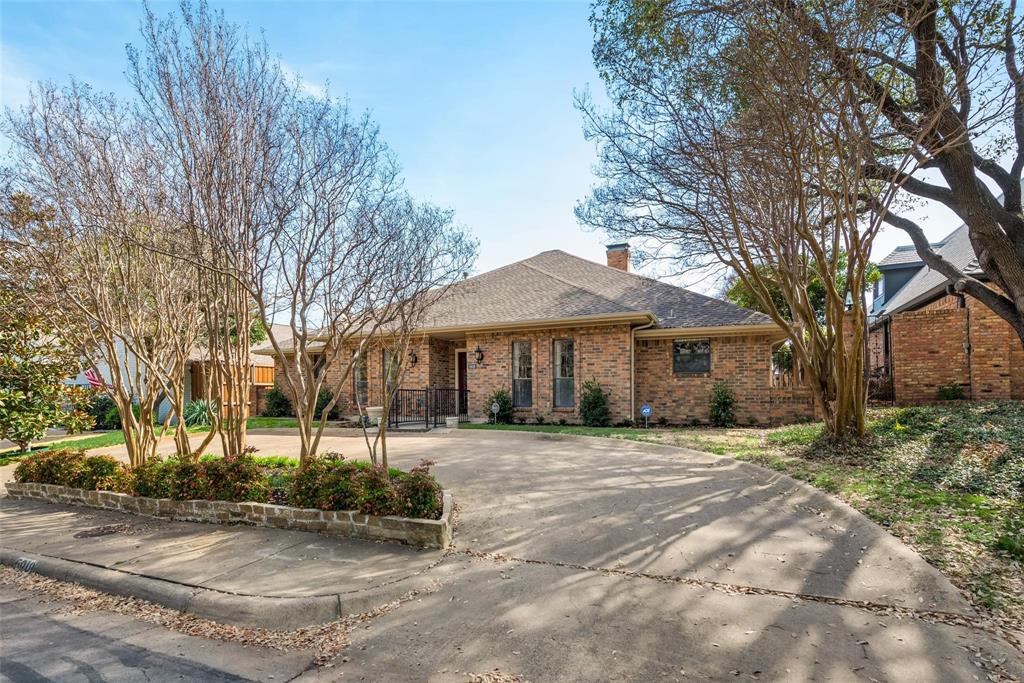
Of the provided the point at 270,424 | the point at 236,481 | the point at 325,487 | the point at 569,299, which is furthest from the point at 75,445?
the point at 569,299

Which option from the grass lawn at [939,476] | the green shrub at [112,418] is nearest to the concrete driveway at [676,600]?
the grass lawn at [939,476]

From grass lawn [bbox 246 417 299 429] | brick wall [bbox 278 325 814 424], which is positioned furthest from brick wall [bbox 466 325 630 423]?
grass lawn [bbox 246 417 299 429]

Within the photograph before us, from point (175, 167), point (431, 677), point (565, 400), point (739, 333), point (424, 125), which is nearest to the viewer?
point (431, 677)

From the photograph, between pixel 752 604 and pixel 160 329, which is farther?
pixel 160 329

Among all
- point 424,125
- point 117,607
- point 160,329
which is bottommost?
point 117,607

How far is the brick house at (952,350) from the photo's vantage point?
41.1 feet

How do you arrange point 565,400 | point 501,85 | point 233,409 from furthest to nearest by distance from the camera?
point 565,400, point 501,85, point 233,409

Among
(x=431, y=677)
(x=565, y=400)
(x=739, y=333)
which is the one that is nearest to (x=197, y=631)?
(x=431, y=677)

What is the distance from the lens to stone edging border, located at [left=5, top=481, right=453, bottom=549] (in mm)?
4641

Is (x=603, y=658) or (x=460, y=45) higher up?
(x=460, y=45)

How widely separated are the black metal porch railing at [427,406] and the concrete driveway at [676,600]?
8.04 meters

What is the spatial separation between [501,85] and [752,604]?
775cm

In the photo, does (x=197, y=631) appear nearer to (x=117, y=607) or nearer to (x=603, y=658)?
(x=117, y=607)

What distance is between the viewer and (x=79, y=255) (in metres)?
6.44
